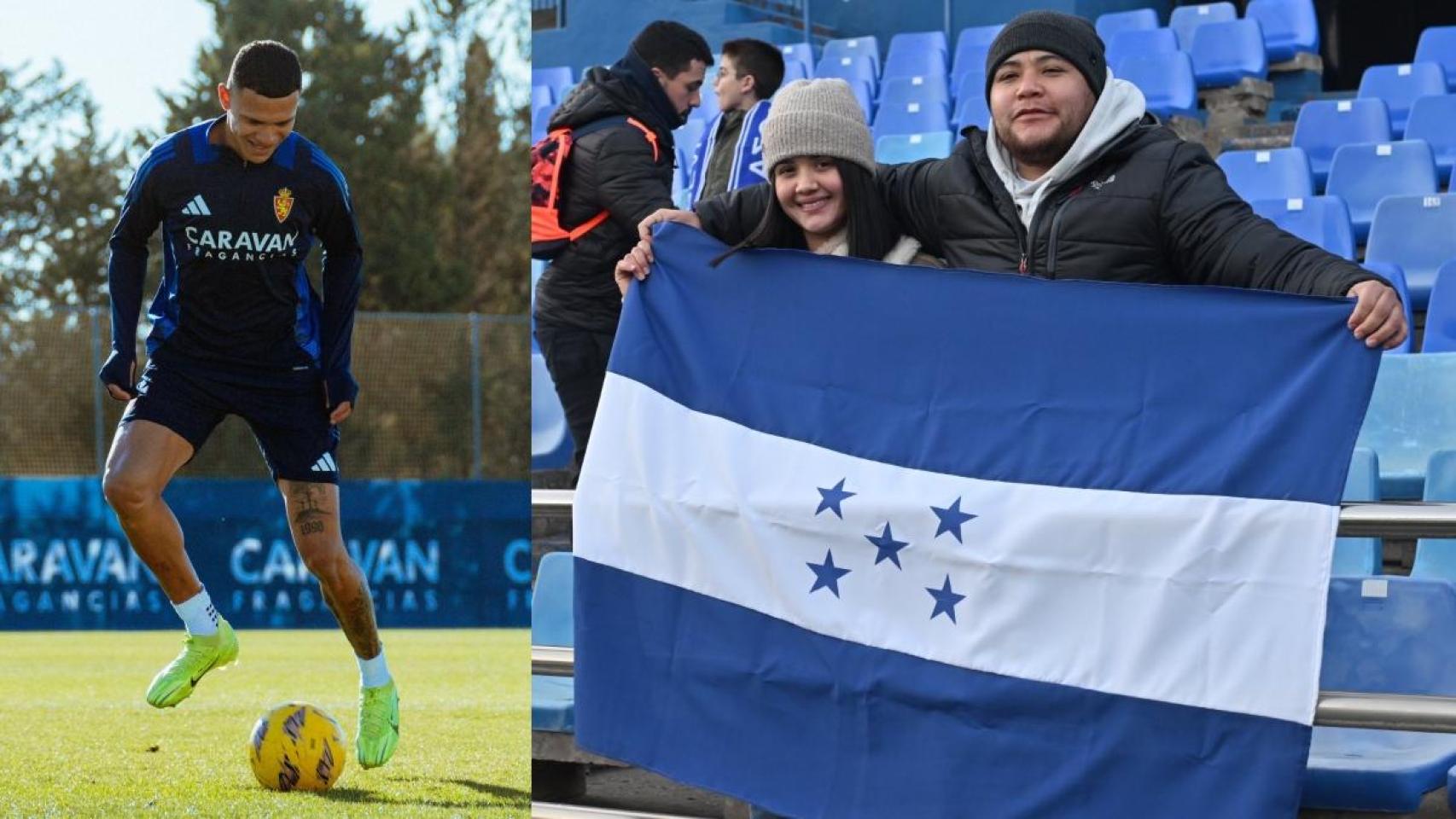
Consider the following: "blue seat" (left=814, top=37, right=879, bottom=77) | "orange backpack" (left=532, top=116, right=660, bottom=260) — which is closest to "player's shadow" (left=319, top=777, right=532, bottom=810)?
"orange backpack" (left=532, top=116, right=660, bottom=260)

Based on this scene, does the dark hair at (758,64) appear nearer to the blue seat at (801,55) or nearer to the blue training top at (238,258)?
the blue training top at (238,258)

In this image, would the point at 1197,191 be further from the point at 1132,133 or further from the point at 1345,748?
the point at 1345,748

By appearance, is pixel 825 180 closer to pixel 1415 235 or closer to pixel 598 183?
pixel 598 183

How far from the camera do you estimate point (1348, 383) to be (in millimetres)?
2564

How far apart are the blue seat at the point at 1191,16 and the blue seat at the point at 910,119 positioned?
74.7 inches

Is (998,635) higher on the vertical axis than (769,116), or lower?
lower

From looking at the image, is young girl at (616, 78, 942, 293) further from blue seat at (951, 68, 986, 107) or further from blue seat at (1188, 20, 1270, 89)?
blue seat at (1188, 20, 1270, 89)

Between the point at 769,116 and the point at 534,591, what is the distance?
55.1 inches

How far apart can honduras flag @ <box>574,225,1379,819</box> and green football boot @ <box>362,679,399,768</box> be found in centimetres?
101

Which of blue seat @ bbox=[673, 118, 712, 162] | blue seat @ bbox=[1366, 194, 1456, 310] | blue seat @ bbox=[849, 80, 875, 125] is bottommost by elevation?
blue seat @ bbox=[1366, 194, 1456, 310]

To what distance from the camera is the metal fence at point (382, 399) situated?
31.9ft

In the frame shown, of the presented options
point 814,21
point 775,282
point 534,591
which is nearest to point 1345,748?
point 775,282

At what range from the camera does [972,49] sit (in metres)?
10.1

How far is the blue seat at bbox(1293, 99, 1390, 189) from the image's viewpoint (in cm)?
859
